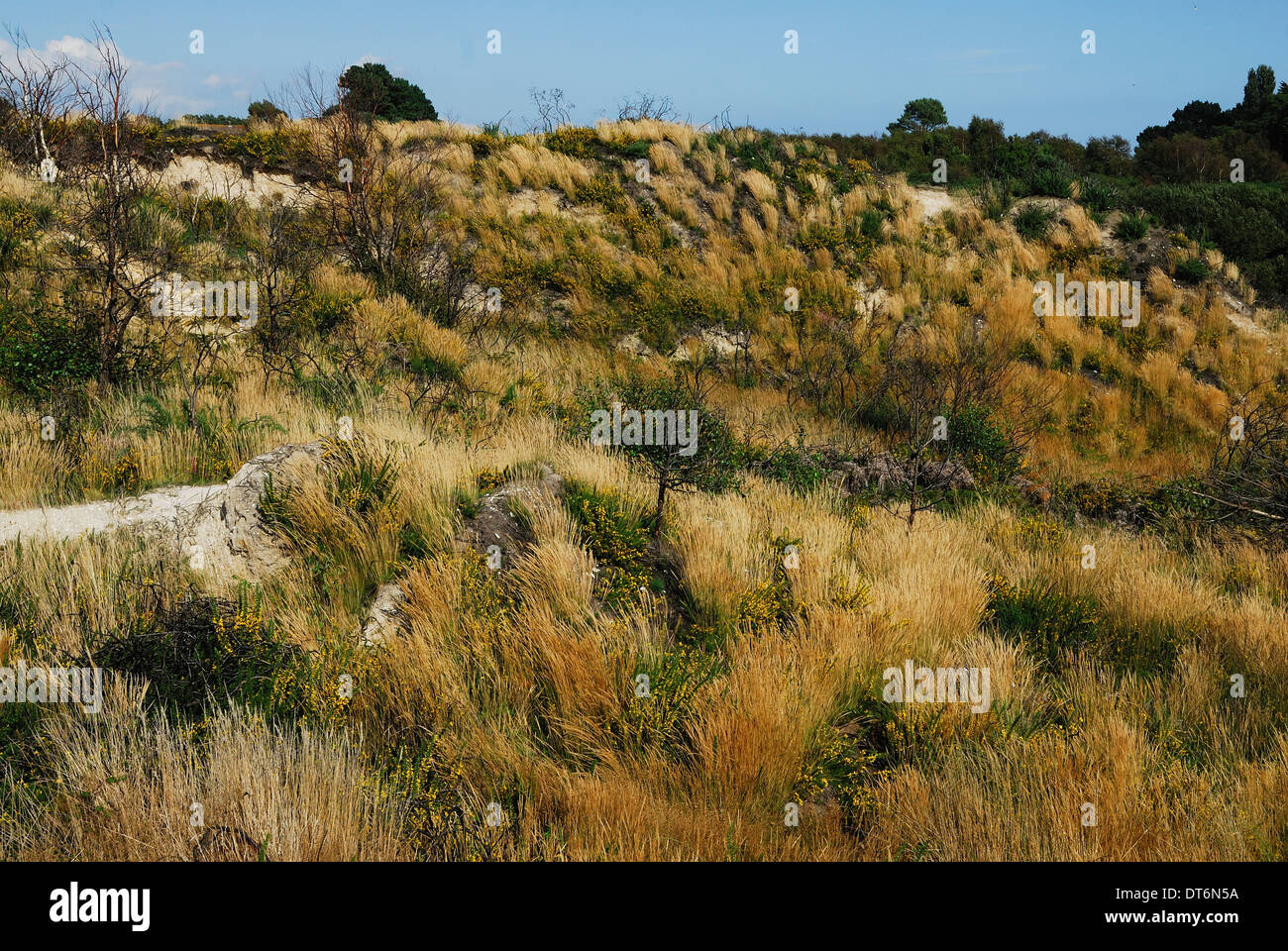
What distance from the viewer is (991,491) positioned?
29.3 feet

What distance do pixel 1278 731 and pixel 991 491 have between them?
5289 mm

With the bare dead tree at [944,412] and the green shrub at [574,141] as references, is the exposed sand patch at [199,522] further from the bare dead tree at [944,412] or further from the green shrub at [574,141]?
the green shrub at [574,141]

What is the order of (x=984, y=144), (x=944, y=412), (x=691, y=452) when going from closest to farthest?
1. (x=691, y=452)
2. (x=944, y=412)
3. (x=984, y=144)

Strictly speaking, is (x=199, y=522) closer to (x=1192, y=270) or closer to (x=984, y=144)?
(x=1192, y=270)

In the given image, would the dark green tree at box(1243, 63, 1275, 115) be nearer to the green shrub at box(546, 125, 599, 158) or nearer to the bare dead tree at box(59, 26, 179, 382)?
the green shrub at box(546, 125, 599, 158)

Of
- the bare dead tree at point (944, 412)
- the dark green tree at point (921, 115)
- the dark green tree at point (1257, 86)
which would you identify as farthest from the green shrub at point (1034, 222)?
the dark green tree at point (1257, 86)

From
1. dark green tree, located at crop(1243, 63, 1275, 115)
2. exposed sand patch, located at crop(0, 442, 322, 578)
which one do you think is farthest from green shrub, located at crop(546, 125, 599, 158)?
dark green tree, located at crop(1243, 63, 1275, 115)

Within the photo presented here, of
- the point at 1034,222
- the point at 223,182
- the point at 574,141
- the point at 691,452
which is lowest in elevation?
the point at 691,452

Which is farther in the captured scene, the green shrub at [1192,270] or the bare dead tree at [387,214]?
the green shrub at [1192,270]

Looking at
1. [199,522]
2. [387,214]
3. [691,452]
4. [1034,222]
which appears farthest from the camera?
[1034,222]

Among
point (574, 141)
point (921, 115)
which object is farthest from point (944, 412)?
point (921, 115)

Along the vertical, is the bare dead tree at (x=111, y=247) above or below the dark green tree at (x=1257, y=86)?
below

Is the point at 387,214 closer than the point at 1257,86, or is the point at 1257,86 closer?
the point at 387,214

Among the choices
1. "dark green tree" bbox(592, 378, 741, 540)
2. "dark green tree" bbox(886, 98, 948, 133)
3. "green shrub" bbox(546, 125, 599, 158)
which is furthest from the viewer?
"dark green tree" bbox(886, 98, 948, 133)
